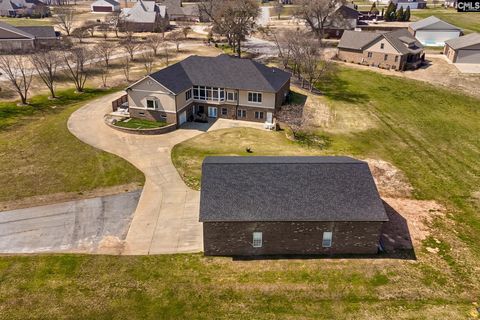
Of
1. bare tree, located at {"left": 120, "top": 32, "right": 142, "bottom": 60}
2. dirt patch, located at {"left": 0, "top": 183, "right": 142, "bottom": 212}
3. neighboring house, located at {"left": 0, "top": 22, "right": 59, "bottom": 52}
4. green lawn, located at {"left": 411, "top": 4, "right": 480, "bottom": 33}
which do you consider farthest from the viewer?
green lawn, located at {"left": 411, "top": 4, "right": 480, "bottom": 33}

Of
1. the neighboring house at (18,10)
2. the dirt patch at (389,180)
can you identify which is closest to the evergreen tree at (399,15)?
the dirt patch at (389,180)

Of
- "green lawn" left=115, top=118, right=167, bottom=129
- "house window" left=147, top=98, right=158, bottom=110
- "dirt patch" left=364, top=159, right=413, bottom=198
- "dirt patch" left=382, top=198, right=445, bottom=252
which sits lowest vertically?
"dirt patch" left=382, top=198, right=445, bottom=252

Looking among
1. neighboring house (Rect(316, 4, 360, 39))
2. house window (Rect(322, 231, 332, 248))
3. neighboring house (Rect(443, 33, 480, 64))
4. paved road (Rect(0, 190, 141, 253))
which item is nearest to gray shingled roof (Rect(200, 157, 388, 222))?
house window (Rect(322, 231, 332, 248))

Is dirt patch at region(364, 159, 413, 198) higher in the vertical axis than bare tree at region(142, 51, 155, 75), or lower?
lower

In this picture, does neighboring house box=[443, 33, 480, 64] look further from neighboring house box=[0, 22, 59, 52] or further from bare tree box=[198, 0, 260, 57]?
neighboring house box=[0, 22, 59, 52]

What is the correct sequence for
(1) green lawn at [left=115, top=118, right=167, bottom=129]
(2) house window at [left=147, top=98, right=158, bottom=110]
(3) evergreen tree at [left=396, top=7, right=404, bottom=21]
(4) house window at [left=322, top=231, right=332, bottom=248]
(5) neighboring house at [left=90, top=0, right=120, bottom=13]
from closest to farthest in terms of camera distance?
(4) house window at [left=322, top=231, right=332, bottom=248], (1) green lawn at [left=115, top=118, right=167, bottom=129], (2) house window at [left=147, top=98, right=158, bottom=110], (3) evergreen tree at [left=396, top=7, right=404, bottom=21], (5) neighboring house at [left=90, top=0, right=120, bottom=13]

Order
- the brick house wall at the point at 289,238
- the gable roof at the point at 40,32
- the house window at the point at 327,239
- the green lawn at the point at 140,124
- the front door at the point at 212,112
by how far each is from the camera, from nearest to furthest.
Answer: the brick house wall at the point at 289,238 → the house window at the point at 327,239 → the green lawn at the point at 140,124 → the front door at the point at 212,112 → the gable roof at the point at 40,32

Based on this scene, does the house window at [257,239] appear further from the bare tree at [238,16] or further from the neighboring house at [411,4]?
the neighboring house at [411,4]
